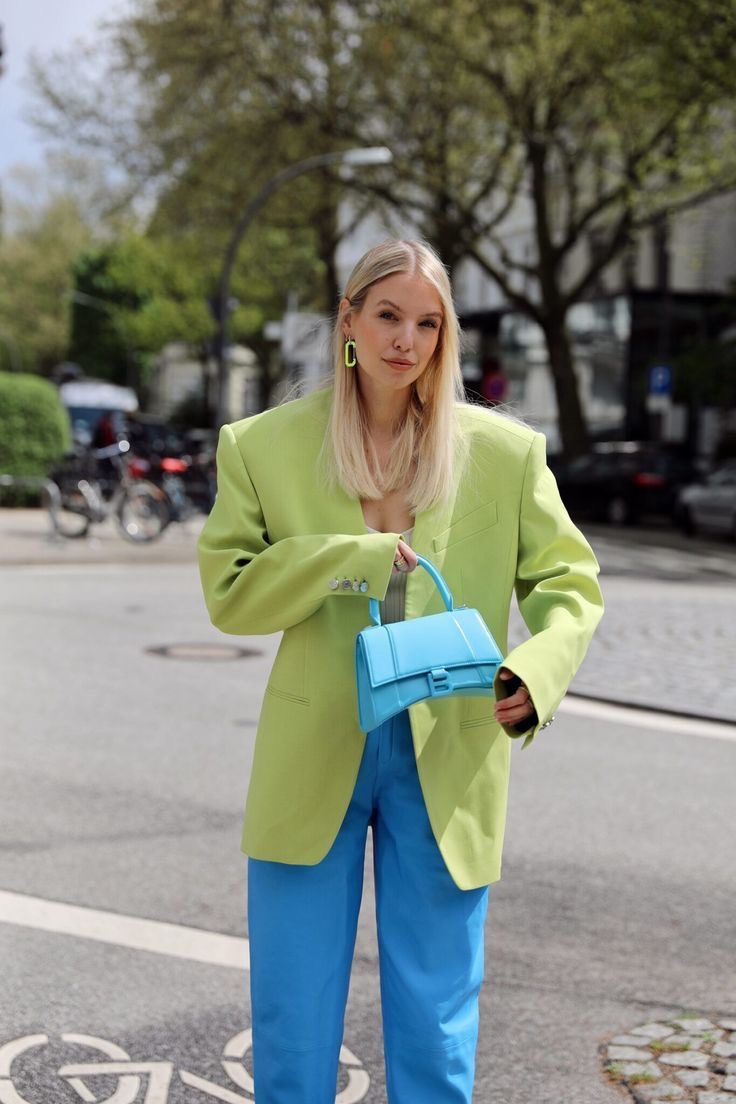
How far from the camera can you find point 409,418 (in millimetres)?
2750

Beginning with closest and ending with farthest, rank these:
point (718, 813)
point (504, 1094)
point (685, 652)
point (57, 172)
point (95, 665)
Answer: point (504, 1094)
point (718, 813)
point (95, 665)
point (685, 652)
point (57, 172)

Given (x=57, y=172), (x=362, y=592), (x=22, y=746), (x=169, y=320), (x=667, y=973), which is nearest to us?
(x=362, y=592)

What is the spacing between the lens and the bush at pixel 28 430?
24.0 metres

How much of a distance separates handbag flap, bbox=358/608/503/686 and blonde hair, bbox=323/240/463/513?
0.24m

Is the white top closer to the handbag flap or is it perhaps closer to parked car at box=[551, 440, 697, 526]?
the handbag flap

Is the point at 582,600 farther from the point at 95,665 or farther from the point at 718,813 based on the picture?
the point at 95,665

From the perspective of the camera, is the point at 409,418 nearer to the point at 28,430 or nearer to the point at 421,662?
the point at 421,662

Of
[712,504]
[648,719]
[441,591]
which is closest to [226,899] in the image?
[441,591]

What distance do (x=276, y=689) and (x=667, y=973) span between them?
2236 millimetres

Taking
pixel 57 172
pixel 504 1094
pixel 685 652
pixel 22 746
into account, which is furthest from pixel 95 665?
pixel 57 172

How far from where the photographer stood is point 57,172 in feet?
111

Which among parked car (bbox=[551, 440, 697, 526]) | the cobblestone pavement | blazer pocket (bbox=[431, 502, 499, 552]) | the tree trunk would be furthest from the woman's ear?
the tree trunk

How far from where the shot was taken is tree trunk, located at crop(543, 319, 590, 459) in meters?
31.5

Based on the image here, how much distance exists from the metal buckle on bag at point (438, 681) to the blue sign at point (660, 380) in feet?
94.8
